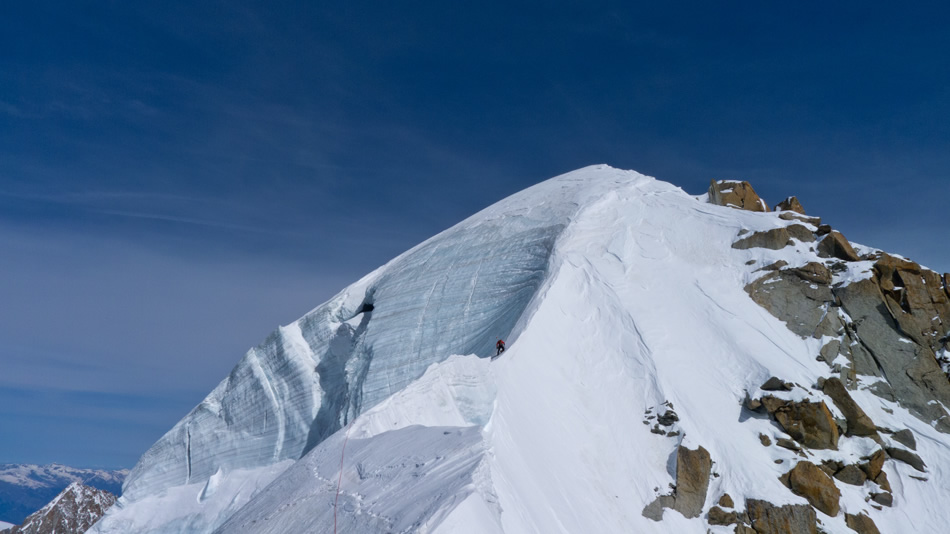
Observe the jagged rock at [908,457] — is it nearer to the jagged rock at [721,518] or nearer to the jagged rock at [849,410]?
the jagged rock at [849,410]

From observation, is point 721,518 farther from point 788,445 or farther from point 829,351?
point 829,351

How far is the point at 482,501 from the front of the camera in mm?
13812

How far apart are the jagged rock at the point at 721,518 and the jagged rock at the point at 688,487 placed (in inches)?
12.0

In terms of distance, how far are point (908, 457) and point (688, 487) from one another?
7.82 meters

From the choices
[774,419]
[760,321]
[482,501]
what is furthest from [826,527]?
[482,501]

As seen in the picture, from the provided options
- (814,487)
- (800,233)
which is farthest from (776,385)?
(800,233)

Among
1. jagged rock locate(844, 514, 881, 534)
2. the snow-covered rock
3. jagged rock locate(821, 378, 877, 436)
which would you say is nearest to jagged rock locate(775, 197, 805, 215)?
jagged rock locate(821, 378, 877, 436)

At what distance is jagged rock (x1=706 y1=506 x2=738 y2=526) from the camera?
19.2 meters

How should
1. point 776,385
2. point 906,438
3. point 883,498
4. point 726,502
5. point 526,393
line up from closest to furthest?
point 726,502 → point 526,393 → point 883,498 → point 776,385 → point 906,438

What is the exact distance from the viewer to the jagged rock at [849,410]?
73.5ft

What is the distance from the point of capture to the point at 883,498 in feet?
68.5

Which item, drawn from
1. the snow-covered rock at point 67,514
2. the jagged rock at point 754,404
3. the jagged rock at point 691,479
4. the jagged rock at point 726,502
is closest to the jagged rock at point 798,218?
the jagged rock at point 754,404

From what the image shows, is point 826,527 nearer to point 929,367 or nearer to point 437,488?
point 929,367

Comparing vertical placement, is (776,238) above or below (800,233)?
above
